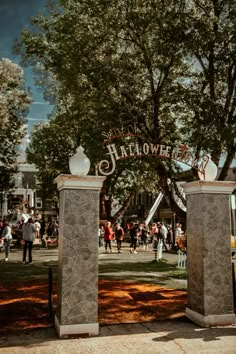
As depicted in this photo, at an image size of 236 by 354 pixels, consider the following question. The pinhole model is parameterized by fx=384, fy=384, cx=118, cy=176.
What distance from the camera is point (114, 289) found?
10750 mm

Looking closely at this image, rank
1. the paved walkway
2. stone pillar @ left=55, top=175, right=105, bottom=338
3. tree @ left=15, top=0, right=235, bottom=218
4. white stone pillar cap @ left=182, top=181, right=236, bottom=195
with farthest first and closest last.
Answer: tree @ left=15, top=0, right=235, bottom=218, white stone pillar cap @ left=182, top=181, right=236, bottom=195, stone pillar @ left=55, top=175, right=105, bottom=338, the paved walkway

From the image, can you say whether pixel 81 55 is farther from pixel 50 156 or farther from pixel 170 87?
pixel 50 156

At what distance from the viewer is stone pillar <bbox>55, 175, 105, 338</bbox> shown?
7164 mm

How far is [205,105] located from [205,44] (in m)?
2.04

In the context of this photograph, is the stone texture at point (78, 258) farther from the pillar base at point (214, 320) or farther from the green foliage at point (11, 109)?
the green foliage at point (11, 109)

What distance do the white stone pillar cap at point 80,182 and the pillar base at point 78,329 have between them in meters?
2.57

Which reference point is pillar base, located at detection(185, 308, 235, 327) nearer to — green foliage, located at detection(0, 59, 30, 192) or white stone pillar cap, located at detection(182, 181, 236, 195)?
white stone pillar cap, located at detection(182, 181, 236, 195)

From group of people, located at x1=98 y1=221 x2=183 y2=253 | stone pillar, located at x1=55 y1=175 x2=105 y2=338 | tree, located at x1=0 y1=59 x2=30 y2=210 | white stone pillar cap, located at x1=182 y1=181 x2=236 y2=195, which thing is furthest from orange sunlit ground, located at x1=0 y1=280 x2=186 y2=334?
tree, located at x1=0 y1=59 x2=30 y2=210

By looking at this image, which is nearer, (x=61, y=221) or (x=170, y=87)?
(x=61, y=221)

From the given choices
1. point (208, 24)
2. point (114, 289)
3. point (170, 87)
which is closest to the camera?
point (114, 289)

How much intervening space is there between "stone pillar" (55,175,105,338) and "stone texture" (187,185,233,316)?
223 cm

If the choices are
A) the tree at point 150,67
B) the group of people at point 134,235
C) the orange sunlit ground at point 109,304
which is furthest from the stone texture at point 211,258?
the group of people at point 134,235

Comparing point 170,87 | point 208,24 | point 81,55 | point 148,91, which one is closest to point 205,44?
point 208,24

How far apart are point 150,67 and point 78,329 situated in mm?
10126
